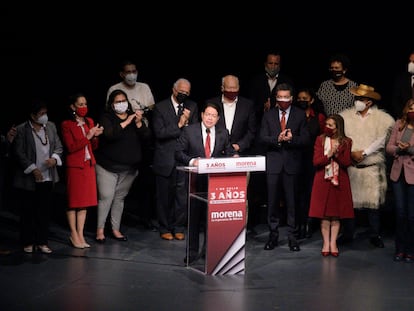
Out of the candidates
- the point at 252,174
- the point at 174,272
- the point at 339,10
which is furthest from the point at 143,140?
the point at 339,10

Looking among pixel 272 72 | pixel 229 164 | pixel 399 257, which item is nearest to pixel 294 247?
pixel 399 257

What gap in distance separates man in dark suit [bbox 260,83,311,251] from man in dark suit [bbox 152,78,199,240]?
91cm

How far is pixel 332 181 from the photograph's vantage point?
910 cm

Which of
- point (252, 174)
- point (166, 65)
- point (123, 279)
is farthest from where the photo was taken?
point (166, 65)

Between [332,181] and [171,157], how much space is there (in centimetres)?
→ 180

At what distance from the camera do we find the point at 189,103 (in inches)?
387

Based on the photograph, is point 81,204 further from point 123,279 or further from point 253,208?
point 253,208

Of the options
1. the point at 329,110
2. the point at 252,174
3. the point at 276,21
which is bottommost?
the point at 252,174

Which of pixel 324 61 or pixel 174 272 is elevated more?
pixel 324 61

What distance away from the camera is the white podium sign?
7.96 meters

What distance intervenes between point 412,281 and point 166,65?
457 centimetres

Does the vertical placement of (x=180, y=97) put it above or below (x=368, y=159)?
above

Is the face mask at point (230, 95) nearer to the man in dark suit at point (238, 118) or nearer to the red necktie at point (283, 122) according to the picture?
the man in dark suit at point (238, 118)

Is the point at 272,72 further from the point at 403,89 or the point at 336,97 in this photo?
the point at 403,89
